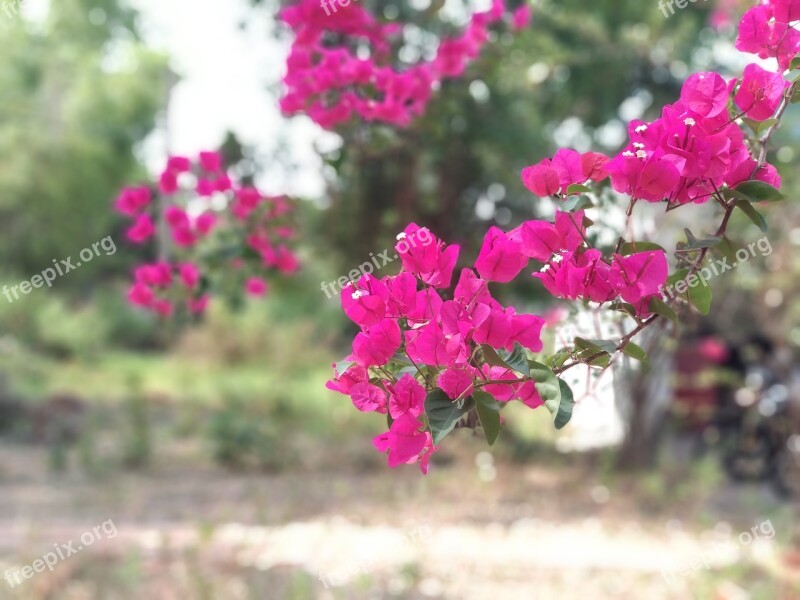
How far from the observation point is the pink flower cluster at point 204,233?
2.04 m

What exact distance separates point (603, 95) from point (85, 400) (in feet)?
17.6

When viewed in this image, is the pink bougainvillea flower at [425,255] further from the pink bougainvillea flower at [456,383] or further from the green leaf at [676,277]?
the green leaf at [676,277]

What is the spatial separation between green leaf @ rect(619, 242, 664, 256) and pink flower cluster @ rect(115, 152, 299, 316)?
141 centimetres

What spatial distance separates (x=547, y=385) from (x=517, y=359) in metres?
0.04

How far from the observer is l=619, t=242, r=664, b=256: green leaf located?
74cm

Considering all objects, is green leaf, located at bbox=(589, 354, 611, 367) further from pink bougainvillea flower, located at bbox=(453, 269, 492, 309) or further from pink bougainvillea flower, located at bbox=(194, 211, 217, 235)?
pink bougainvillea flower, located at bbox=(194, 211, 217, 235)

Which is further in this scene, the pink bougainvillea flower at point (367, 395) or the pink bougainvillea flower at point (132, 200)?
the pink bougainvillea flower at point (132, 200)

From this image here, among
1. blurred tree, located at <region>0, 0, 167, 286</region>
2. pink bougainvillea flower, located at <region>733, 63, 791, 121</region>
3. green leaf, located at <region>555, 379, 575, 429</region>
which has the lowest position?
green leaf, located at <region>555, 379, 575, 429</region>

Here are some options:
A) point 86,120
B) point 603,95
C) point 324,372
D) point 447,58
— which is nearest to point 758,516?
point 603,95

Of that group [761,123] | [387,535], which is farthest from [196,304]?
[387,535]

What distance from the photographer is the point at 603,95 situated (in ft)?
14.6

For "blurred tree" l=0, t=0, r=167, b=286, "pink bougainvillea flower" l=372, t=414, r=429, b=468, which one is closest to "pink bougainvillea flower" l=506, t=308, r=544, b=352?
"pink bougainvillea flower" l=372, t=414, r=429, b=468

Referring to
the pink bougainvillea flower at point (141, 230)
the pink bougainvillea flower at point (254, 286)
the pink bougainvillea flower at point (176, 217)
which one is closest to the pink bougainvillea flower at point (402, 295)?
the pink bougainvillea flower at point (141, 230)

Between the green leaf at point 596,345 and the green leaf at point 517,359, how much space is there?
5 centimetres
